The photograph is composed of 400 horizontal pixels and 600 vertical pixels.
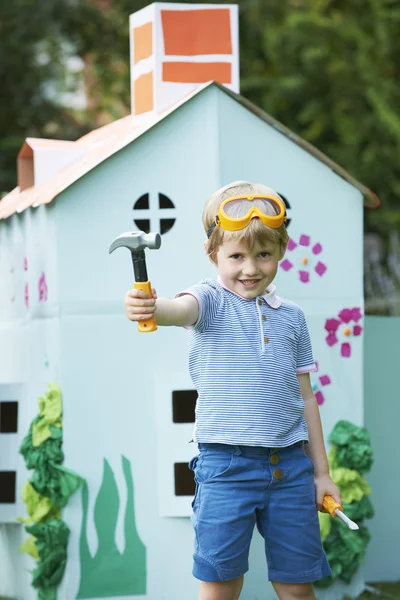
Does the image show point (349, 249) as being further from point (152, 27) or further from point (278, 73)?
point (278, 73)

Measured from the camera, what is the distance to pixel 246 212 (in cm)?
341

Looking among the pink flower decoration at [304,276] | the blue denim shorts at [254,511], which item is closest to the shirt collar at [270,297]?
the blue denim shorts at [254,511]

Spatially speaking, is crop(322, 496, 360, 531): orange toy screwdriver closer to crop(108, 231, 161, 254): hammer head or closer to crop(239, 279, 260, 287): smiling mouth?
crop(239, 279, 260, 287): smiling mouth

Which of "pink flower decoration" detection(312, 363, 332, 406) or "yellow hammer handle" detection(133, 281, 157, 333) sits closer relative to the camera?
"yellow hammer handle" detection(133, 281, 157, 333)

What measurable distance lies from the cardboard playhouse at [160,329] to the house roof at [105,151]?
0.02 m

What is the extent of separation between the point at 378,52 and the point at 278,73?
144 centimetres

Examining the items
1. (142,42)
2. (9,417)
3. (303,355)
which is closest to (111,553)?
(9,417)

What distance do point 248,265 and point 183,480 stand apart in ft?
5.85

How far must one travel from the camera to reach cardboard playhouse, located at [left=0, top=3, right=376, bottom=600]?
4922 millimetres

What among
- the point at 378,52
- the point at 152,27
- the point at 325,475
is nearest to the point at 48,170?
the point at 152,27

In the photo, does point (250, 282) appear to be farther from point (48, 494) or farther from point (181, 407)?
point (48, 494)

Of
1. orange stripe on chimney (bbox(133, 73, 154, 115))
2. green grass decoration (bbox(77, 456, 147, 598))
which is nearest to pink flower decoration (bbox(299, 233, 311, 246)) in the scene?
orange stripe on chimney (bbox(133, 73, 154, 115))

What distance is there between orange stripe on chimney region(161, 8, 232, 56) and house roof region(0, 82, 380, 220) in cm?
35

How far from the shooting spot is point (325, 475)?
3580 millimetres
